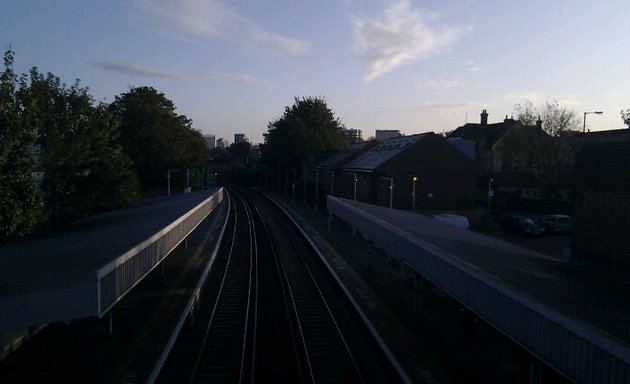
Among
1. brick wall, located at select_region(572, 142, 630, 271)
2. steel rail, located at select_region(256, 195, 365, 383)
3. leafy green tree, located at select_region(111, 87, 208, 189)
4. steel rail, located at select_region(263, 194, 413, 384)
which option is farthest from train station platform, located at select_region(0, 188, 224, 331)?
leafy green tree, located at select_region(111, 87, 208, 189)

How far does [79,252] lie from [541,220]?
1340 inches

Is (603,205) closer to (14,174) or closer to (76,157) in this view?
(14,174)

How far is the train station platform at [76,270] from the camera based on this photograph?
34.2 ft

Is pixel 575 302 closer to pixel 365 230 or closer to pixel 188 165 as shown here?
pixel 365 230

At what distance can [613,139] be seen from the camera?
52.2 feet

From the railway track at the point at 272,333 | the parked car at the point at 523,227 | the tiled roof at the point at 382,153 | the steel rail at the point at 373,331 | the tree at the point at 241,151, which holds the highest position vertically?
the tree at the point at 241,151

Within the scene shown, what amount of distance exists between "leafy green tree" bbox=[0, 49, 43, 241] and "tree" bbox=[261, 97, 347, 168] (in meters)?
67.3

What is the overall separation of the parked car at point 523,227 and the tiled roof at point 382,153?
10.1 meters

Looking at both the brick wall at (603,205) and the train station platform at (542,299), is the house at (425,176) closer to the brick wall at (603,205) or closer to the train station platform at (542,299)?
the train station platform at (542,299)

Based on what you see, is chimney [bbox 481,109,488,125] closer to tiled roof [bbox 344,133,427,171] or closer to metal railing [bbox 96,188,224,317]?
tiled roof [bbox 344,133,427,171]

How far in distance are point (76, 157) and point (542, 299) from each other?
881 inches

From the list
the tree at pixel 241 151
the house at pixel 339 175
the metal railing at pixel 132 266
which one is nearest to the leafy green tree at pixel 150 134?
the house at pixel 339 175

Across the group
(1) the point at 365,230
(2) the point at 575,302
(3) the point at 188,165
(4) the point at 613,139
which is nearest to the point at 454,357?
(2) the point at 575,302

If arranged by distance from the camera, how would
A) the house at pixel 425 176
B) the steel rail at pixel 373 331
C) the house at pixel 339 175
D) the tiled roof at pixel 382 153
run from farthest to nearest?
1. the house at pixel 339 175
2. the tiled roof at pixel 382 153
3. the house at pixel 425 176
4. the steel rail at pixel 373 331
